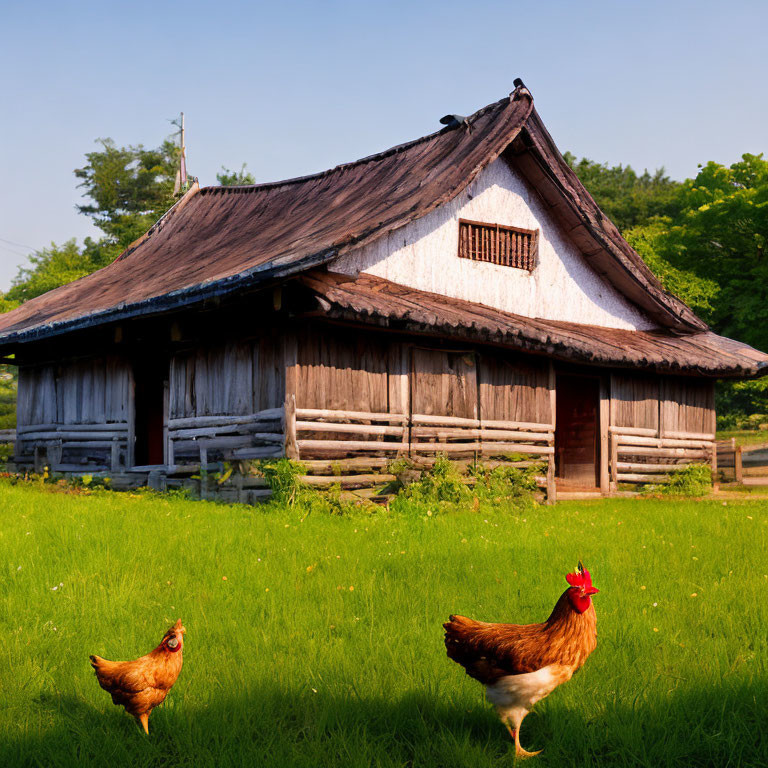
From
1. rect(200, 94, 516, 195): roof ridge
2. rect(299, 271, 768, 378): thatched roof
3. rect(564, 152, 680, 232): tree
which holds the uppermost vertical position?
rect(564, 152, 680, 232): tree

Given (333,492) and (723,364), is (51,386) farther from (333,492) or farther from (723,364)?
(723,364)

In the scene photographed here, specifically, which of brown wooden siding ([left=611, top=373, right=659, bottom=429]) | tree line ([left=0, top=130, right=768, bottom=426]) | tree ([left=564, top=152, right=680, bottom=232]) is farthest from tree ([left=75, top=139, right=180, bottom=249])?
brown wooden siding ([left=611, top=373, right=659, bottom=429])

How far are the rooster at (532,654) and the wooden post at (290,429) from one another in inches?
298

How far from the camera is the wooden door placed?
1255 centimetres

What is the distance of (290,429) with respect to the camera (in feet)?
36.2

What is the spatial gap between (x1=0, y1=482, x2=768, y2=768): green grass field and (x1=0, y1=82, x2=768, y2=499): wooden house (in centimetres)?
289

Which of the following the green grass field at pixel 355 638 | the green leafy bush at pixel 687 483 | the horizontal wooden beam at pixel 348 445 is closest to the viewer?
the green grass field at pixel 355 638

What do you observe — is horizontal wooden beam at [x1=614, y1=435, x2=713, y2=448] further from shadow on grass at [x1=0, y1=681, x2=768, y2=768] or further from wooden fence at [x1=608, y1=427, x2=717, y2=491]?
shadow on grass at [x1=0, y1=681, x2=768, y2=768]

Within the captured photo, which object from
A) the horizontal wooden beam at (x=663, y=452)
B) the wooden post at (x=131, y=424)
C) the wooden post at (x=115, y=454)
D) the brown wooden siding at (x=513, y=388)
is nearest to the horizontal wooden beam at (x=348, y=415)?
the brown wooden siding at (x=513, y=388)

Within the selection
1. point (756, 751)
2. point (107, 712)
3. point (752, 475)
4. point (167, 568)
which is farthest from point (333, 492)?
point (752, 475)

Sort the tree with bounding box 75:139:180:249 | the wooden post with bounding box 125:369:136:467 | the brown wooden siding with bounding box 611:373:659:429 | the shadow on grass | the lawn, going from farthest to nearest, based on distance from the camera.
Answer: the tree with bounding box 75:139:180:249, the lawn, the brown wooden siding with bounding box 611:373:659:429, the wooden post with bounding box 125:369:136:467, the shadow on grass

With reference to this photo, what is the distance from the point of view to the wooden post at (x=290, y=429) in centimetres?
1102

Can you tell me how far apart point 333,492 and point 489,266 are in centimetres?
520

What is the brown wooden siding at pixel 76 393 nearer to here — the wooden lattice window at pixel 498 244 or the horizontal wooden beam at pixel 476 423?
the horizontal wooden beam at pixel 476 423
